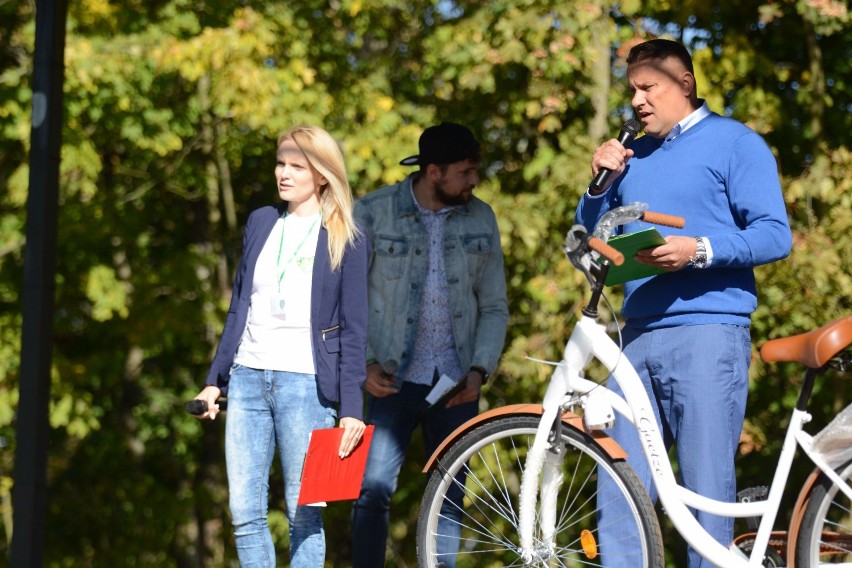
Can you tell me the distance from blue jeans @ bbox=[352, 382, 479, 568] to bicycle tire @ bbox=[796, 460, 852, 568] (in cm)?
157

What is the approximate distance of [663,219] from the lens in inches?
128

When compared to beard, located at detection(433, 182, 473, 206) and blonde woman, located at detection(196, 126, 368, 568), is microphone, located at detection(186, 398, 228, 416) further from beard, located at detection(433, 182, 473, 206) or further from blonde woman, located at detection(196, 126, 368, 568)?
beard, located at detection(433, 182, 473, 206)

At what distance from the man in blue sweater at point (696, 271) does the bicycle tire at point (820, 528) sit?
37 cm

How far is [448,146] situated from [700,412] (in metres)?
1.39

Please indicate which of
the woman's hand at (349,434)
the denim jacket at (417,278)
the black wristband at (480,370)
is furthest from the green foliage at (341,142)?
the woman's hand at (349,434)

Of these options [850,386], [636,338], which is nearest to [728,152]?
[636,338]

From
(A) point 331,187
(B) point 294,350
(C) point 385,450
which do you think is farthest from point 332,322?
(C) point 385,450

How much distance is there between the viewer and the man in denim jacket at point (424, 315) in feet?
14.6

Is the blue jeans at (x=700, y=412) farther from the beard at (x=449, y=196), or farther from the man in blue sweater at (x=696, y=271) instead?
the beard at (x=449, y=196)

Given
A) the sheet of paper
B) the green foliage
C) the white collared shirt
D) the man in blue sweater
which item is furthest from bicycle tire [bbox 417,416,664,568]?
the green foliage

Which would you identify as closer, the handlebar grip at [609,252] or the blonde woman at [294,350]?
the handlebar grip at [609,252]

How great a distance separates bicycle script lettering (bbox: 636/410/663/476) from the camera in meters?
3.35

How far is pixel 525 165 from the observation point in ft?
36.8

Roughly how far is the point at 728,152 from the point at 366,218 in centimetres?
152
